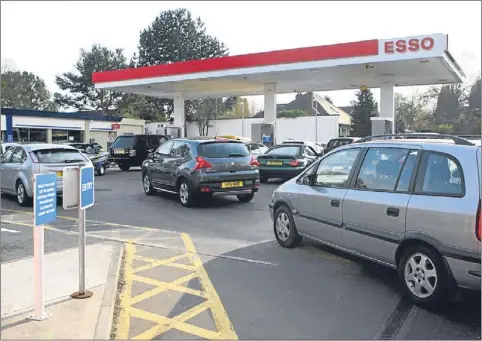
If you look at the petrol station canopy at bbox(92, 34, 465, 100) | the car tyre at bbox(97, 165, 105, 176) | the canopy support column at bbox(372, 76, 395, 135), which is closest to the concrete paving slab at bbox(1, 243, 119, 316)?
the car tyre at bbox(97, 165, 105, 176)

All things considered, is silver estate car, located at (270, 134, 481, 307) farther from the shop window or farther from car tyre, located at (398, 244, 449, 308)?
the shop window

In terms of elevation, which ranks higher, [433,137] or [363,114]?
[363,114]

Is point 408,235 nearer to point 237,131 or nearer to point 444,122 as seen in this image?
point 237,131

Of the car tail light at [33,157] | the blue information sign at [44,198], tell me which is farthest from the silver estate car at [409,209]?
the car tail light at [33,157]

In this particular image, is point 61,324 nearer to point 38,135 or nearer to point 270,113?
point 270,113

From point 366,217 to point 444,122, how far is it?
59765 mm

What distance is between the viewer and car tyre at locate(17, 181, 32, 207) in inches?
436

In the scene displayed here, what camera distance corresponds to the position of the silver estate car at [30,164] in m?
10.8

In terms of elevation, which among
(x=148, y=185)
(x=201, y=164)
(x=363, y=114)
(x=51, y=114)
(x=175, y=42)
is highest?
(x=175, y=42)

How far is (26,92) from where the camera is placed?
58.2 metres

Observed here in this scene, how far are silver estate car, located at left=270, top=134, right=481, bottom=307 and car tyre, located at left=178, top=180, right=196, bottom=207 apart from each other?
4.71 metres

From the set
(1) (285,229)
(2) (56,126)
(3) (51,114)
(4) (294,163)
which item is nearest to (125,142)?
(4) (294,163)

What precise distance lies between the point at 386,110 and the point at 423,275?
61.8ft

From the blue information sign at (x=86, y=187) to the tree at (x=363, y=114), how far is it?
50.1 metres
